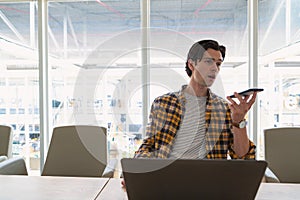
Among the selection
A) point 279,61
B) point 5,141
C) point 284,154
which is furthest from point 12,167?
point 279,61

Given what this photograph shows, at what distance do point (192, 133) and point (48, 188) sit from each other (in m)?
0.80

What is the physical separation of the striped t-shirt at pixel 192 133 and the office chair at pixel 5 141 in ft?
4.82

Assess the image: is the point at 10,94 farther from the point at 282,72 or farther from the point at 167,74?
the point at 282,72

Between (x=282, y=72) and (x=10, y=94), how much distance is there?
3023 millimetres

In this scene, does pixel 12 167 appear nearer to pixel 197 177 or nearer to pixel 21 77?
pixel 197 177

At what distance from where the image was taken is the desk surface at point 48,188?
134 cm

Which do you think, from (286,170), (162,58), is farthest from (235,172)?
(286,170)

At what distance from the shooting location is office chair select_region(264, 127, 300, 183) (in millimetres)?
2143

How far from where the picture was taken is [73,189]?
57.2 inches

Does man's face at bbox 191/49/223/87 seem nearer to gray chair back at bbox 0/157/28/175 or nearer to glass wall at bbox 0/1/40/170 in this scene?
gray chair back at bbox 0/157/28/175

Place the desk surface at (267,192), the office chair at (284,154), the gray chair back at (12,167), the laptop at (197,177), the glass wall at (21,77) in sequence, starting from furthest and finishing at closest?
the glass wall at (21,77)
the office chair at (284,154)
the gray chair back at (12,167)
the desk surface at (267,192)
the laptop at (197,177)

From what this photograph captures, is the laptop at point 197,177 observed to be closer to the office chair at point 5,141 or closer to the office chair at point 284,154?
the office chair at point 284,154

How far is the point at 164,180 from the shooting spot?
91 cm

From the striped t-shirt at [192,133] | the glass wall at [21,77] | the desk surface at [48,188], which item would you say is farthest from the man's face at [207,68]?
the glass wall at [21,77]
